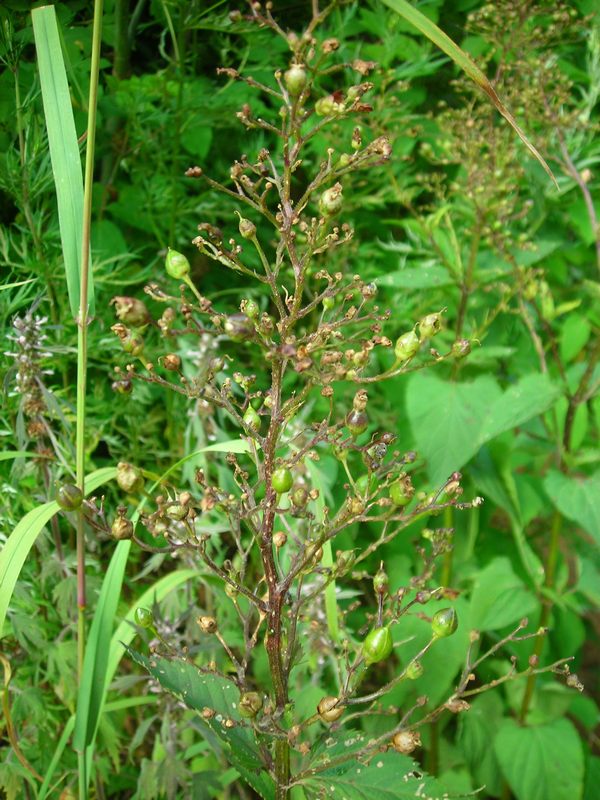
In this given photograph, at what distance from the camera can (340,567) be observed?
553 mm

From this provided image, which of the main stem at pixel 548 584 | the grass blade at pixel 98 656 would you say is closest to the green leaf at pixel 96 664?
the grass blade at pixel 98 656

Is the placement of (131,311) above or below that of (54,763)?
above


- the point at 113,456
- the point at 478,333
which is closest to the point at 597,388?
the point at 478,333

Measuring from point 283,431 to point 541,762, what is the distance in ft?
2.34

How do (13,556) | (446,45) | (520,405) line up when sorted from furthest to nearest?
(520,405), (13,556), (446,45)

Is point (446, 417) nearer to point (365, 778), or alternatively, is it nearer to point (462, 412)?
point (462, 412)

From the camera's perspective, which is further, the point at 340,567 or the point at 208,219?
the point at 208,219

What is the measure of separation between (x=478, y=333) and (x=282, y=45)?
0.58m

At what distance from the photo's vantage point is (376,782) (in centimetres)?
57

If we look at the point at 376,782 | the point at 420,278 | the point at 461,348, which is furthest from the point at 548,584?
the point at 461,348

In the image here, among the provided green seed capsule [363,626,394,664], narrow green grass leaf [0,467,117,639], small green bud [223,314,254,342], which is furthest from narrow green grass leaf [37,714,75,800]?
small green bud [223,314,254,342]

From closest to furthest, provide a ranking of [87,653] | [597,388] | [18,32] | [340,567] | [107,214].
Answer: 1. [340,567]
2. [87,653]
3. [18,32]
4. [597,388]
5. [107,214]

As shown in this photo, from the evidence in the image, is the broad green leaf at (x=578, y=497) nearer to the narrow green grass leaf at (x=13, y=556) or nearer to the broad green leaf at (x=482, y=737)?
the broad green leaf at (x=482, y=737)

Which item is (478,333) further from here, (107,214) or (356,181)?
(107,214)
